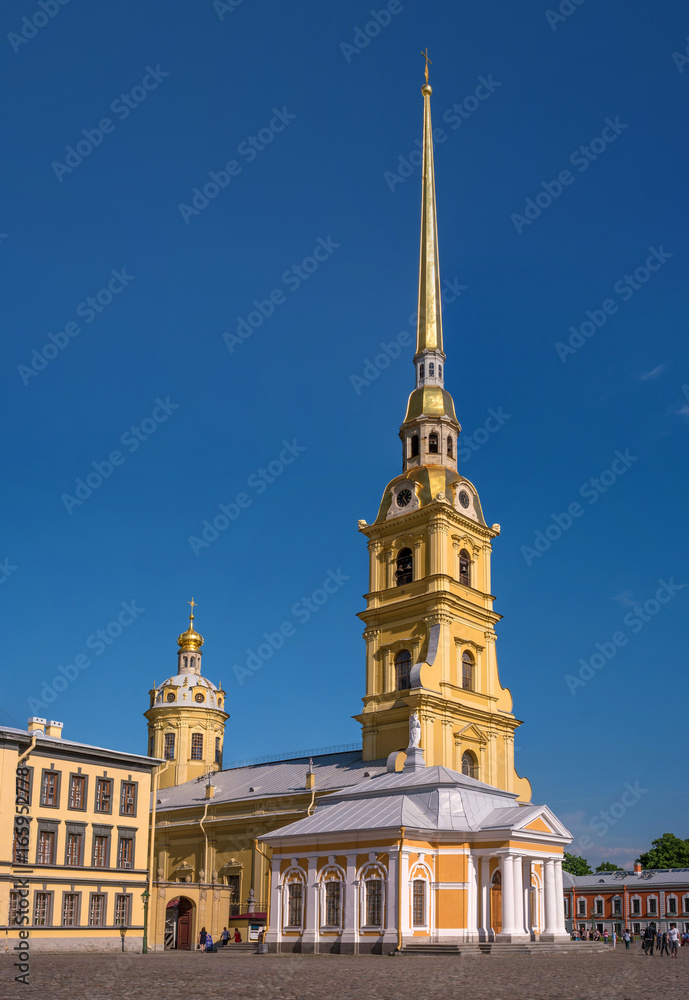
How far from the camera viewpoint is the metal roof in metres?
51.3

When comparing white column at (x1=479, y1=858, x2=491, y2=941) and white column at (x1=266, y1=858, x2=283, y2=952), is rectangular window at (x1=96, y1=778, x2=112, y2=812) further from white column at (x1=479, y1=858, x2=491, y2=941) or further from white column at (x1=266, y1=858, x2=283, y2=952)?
white column at (x1=479, y1=858, x2=491, y2=941)

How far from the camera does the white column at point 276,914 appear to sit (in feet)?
130

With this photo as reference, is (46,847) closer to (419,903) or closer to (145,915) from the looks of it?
(145,915)

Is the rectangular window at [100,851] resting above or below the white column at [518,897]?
above

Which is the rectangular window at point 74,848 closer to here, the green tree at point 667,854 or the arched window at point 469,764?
the arched window at point 469,764

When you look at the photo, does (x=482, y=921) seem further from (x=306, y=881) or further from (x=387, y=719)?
(x=387, y=719)

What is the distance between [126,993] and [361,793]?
27.9m

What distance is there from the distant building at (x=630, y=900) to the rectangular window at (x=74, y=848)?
174 feet

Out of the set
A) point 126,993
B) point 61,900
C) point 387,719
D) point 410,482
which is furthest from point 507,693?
point 126,993

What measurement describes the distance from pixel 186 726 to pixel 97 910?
32570 mm

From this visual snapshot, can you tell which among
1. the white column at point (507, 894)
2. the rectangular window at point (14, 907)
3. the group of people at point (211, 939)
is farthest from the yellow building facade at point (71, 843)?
the white column at point (507, 894)

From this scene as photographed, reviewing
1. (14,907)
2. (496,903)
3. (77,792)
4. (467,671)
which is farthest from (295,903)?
(467,671)

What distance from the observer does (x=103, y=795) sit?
41719 millimetres

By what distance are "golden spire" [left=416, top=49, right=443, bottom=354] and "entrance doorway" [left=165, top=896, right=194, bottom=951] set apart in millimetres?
35146
